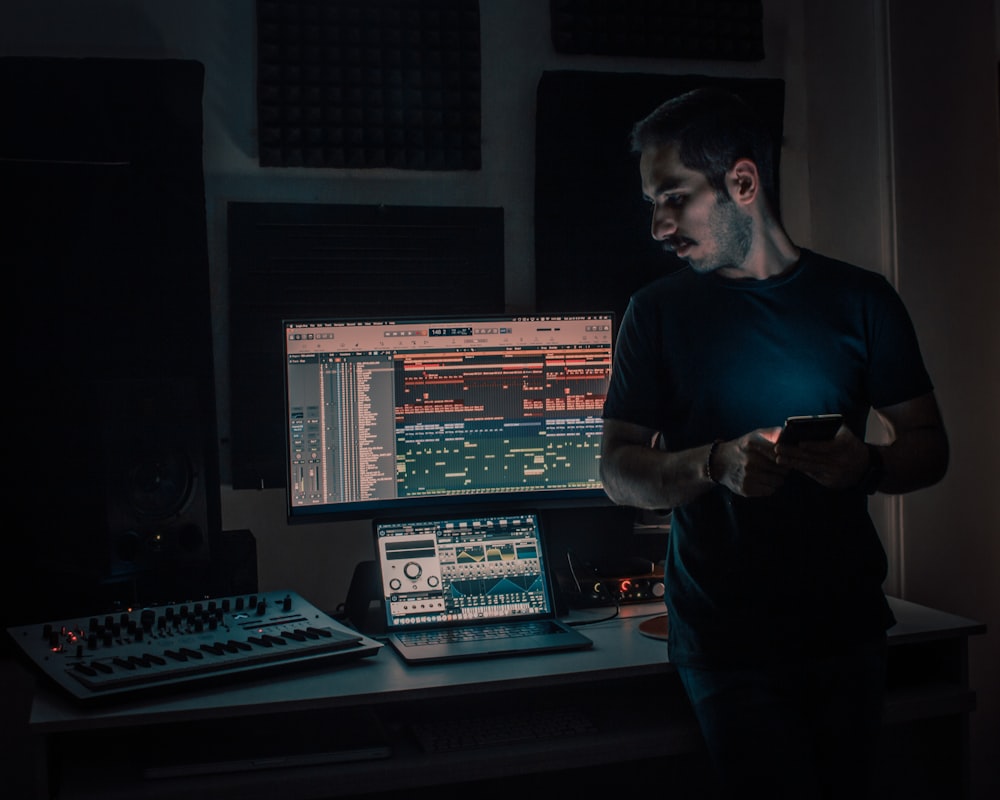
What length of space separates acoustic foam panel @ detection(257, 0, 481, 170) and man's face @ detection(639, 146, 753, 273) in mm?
721

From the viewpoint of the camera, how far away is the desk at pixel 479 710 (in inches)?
57.7

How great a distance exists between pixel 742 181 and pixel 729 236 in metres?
0.10

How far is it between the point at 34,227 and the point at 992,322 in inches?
85.7

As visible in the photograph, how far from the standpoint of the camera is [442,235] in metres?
2.30

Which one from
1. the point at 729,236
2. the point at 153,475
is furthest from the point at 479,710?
the point at 729,236

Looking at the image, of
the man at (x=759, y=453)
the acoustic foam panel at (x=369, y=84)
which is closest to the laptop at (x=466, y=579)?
the man at (x=759, y=453)

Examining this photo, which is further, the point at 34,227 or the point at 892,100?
the point at 892,100

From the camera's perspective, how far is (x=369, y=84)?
2.27 m

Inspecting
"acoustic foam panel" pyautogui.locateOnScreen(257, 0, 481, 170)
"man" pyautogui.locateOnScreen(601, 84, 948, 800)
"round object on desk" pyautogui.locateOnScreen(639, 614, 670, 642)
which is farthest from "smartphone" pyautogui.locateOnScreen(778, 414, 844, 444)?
"acoustic foam panel" pyautogui.locateOnScreen(257, 0, 481, 170)

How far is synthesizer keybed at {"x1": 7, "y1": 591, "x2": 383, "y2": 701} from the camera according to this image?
149cm

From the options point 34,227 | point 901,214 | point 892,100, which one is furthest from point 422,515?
point 892,100

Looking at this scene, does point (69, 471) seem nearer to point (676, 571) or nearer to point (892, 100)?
point (676, 571)

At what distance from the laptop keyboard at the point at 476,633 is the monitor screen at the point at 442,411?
0.89ft

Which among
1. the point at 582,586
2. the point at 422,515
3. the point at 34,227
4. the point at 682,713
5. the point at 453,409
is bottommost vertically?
the point at 682,713
